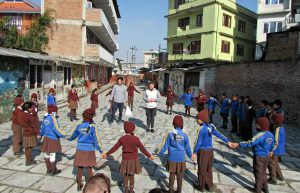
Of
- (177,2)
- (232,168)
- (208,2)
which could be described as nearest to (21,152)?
(232,168)

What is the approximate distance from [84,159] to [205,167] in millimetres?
2381

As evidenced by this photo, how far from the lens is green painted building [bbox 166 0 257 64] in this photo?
29578 millimetres

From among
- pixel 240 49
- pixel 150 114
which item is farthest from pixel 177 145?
pixel 240 49

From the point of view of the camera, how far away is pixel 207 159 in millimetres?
5434

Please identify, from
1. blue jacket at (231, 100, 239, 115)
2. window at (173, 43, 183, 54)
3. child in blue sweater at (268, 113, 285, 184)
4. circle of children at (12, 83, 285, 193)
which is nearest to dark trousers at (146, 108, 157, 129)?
blue jacket at (231, 100, 239, 115)

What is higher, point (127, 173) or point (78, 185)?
point (127, 173)

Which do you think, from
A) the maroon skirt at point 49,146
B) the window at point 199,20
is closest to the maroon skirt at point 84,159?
the maroon skirt at point 49,146

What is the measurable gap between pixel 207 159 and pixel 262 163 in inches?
42.6

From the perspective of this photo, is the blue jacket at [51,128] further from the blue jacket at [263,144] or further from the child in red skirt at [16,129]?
the blue jacket at [263,144]

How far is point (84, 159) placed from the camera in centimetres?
527

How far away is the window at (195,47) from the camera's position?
31.1m

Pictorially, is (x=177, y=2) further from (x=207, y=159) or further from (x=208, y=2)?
(x=207, y=159)

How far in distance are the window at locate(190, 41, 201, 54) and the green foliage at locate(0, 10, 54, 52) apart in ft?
51.6

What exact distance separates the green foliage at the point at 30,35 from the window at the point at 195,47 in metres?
15.7
